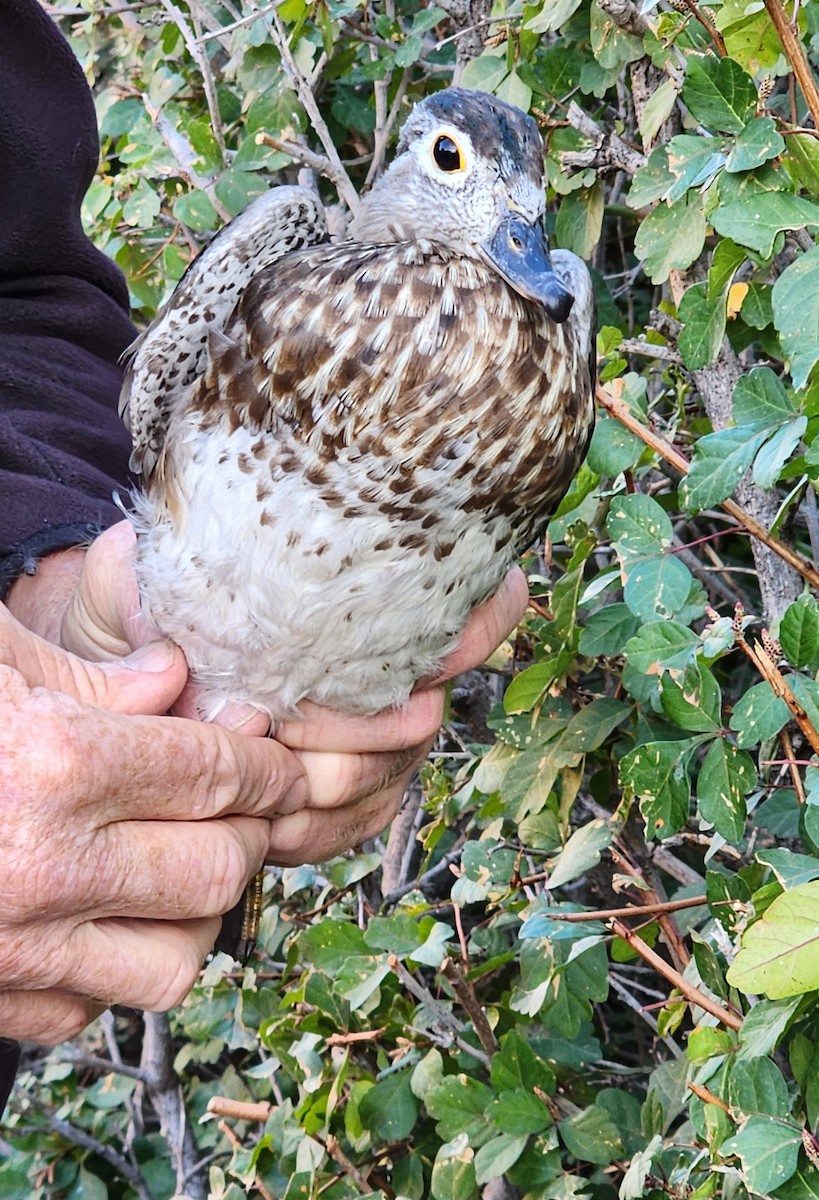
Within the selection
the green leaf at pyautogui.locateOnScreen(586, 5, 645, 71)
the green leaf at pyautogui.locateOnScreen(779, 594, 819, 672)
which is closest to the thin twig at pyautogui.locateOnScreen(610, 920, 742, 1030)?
the green leaf at pyautogui.locateOnScreen(779, 594, 819, 672)

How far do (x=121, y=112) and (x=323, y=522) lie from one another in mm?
1652

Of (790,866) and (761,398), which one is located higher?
(761,398)

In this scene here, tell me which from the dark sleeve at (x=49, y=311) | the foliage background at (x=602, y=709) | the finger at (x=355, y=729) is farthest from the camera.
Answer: the dark sleeve at (x=49, y=311)

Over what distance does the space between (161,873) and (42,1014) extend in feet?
0.73

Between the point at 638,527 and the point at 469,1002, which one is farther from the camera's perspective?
the point at 469,1002

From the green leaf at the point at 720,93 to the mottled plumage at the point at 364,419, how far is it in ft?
0.79

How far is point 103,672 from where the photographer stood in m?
1.74

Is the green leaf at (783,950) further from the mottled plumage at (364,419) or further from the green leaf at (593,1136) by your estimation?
the green leaf at (593,1136)

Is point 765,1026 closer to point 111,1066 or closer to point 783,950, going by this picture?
point 783,950

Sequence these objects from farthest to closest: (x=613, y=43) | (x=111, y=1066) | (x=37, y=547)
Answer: (x=111, y=1066)
(x=37, y=547)
(x=613, y=43)

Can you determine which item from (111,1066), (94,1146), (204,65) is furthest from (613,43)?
(94,1146)

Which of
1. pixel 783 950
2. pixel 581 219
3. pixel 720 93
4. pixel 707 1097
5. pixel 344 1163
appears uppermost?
pixel 720 93

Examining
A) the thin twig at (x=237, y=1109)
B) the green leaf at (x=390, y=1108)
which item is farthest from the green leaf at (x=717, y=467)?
the thin twig at (x=237, y=1109)

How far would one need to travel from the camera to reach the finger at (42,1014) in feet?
5.31
